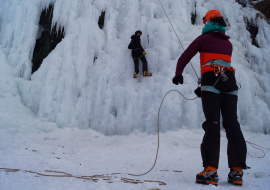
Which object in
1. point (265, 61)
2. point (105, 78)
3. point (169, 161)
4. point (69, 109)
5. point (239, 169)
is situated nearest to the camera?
point (239, 169)

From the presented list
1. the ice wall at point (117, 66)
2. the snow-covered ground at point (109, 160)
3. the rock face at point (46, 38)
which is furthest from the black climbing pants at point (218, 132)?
the rock face at point (46, 38)

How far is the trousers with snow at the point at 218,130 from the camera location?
181cm

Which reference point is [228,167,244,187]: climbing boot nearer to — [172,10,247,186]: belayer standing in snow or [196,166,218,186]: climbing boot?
[172,10,247,186]: belayer standing in snow

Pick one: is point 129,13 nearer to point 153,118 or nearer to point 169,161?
point 153,118

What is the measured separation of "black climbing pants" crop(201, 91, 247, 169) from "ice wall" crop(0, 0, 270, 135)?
2.87m

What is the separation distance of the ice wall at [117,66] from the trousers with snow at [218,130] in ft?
9.43

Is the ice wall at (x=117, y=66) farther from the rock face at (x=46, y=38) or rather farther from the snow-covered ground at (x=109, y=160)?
the snow-covered ground at (x=109, y=160)

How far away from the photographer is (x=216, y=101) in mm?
1892

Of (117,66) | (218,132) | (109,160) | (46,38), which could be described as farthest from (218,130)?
(46,38)

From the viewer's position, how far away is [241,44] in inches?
240

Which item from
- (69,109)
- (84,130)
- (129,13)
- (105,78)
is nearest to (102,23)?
(129,13)

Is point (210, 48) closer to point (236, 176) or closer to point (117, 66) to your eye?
point (236, 176)

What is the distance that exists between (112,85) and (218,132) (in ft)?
12.7

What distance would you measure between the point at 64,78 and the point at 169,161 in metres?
3.82
